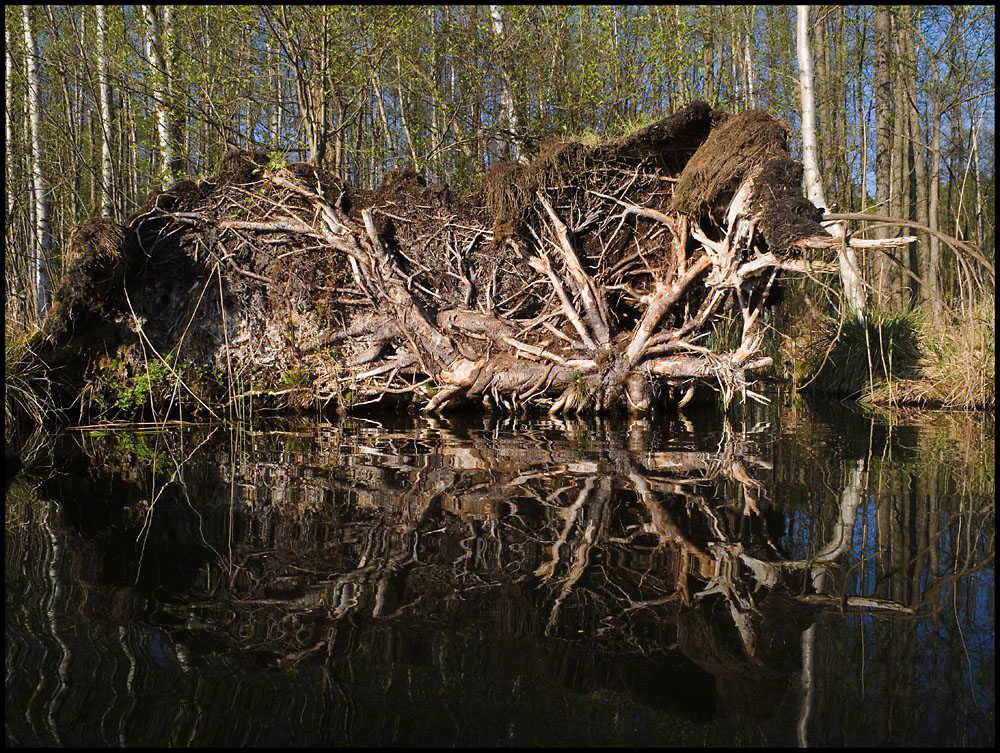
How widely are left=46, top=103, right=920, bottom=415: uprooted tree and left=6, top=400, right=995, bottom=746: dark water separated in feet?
11.4

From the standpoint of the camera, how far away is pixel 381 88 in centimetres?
1533

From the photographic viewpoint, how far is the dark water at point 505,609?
60.8 inches

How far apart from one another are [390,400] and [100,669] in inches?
277

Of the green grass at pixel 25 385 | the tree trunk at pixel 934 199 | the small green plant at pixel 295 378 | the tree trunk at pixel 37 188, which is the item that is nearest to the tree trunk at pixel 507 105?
the small green plant at pixel 295 378

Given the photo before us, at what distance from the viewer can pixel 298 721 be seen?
1.53 meters

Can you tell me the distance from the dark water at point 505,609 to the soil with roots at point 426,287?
3.50 m

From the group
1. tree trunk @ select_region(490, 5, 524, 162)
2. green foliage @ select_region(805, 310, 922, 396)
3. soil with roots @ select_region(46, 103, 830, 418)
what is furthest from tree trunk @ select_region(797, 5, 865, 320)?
tree trunk @ select_region(490, 5, 524, 162)

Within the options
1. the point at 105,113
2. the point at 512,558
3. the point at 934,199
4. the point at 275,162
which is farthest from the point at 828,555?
the point at 934,199

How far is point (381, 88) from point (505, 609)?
592 inches

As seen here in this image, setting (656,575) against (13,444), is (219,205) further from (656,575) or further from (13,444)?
(656,575)

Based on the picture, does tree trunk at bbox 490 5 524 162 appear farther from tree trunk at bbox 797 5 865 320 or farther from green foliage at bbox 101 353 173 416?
green foliage at bbox 101 353 173 416

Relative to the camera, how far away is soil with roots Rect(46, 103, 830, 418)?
739 cm

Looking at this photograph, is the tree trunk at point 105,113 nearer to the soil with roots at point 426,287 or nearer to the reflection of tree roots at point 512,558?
the soil with roots at point 426,287

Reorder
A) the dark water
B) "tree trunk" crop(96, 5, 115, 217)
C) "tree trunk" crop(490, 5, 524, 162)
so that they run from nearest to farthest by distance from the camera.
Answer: the dark water → "tree trunk" crop(96, 5, 115, 217) → "tree trunk" crop(490, 5, 524, 162)
